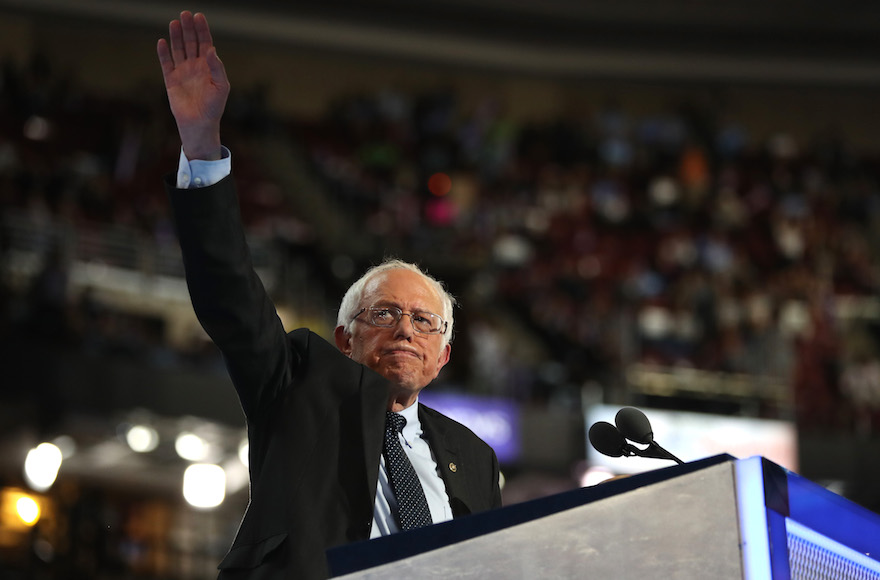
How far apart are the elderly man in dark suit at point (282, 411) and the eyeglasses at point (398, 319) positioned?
0.13m

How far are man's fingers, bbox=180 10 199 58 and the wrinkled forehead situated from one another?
0.49 metres

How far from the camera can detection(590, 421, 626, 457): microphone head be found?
4.91 ft

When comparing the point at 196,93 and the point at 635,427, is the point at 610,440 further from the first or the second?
the point at 196,93

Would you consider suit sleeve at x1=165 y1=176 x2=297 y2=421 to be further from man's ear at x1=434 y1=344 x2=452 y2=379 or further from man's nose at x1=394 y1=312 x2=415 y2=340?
man's ear at x1=434 y1=344 x2=452 y2=379

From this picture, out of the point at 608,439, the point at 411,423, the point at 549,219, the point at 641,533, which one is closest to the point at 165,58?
the point at 411,423

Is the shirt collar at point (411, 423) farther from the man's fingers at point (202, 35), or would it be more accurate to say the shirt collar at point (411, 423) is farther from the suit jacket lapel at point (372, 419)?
the man's fingers at point (202, 35)

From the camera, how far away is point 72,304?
7352mm

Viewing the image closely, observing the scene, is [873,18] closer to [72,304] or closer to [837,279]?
[837,279]

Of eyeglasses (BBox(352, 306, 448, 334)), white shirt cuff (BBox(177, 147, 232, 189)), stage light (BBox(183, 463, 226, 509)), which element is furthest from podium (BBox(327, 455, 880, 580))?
stage light (BBox(183, 463, 226, 509))

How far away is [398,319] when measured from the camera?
175cm

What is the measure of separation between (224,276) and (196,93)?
251 millimetres

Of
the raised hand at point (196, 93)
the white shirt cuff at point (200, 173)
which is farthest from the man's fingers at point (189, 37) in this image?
the white shirt cuff at point (200, 173)

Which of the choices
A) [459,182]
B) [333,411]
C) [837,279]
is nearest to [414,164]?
[459,182]

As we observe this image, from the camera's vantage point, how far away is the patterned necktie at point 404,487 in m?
1.47
